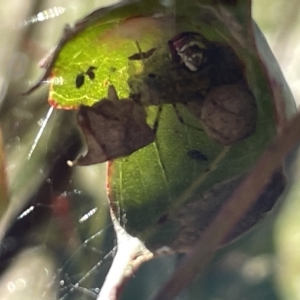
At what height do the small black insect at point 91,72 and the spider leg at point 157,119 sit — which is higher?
the small black insect at point 91,72

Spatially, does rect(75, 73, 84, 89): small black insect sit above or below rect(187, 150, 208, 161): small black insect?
above

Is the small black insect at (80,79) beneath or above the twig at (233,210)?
above

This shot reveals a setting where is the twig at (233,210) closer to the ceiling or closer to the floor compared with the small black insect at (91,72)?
closer to the floor

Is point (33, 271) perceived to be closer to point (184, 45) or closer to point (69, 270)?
point (69, 270)
